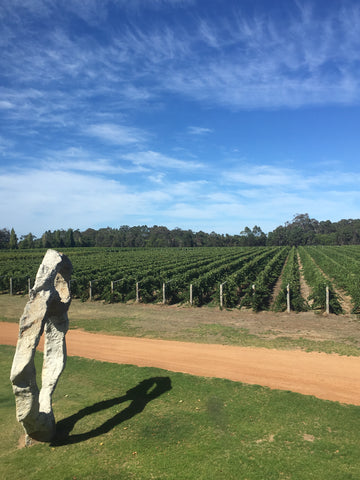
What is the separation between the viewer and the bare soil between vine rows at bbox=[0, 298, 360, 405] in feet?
31.1

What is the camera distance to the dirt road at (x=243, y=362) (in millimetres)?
9258

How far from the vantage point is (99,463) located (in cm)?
612

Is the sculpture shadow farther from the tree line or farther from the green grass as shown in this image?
the tree line

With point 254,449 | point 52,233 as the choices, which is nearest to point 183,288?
point 254,449

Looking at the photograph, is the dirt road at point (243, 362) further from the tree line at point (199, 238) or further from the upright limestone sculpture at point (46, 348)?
the tree line at point (199, 238)

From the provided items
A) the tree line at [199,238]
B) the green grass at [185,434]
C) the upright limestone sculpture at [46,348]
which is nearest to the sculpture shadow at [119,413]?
the green grass at [185,434]

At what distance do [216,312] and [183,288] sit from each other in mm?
4460

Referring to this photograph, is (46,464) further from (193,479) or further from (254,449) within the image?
(254,449)

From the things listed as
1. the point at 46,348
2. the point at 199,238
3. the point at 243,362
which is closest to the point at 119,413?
the point at 46,348

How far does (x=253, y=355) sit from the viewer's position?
38.5 ft

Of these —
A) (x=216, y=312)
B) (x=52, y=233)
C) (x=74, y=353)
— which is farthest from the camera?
(x=52, y=233)

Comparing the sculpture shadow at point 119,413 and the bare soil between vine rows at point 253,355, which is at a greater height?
the bare soil between vine rows at point 253,355

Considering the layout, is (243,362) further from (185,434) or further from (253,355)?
(185,434)

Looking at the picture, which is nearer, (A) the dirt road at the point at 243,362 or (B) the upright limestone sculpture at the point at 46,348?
(B) the upright limestone sculpture at the point at 46,348
